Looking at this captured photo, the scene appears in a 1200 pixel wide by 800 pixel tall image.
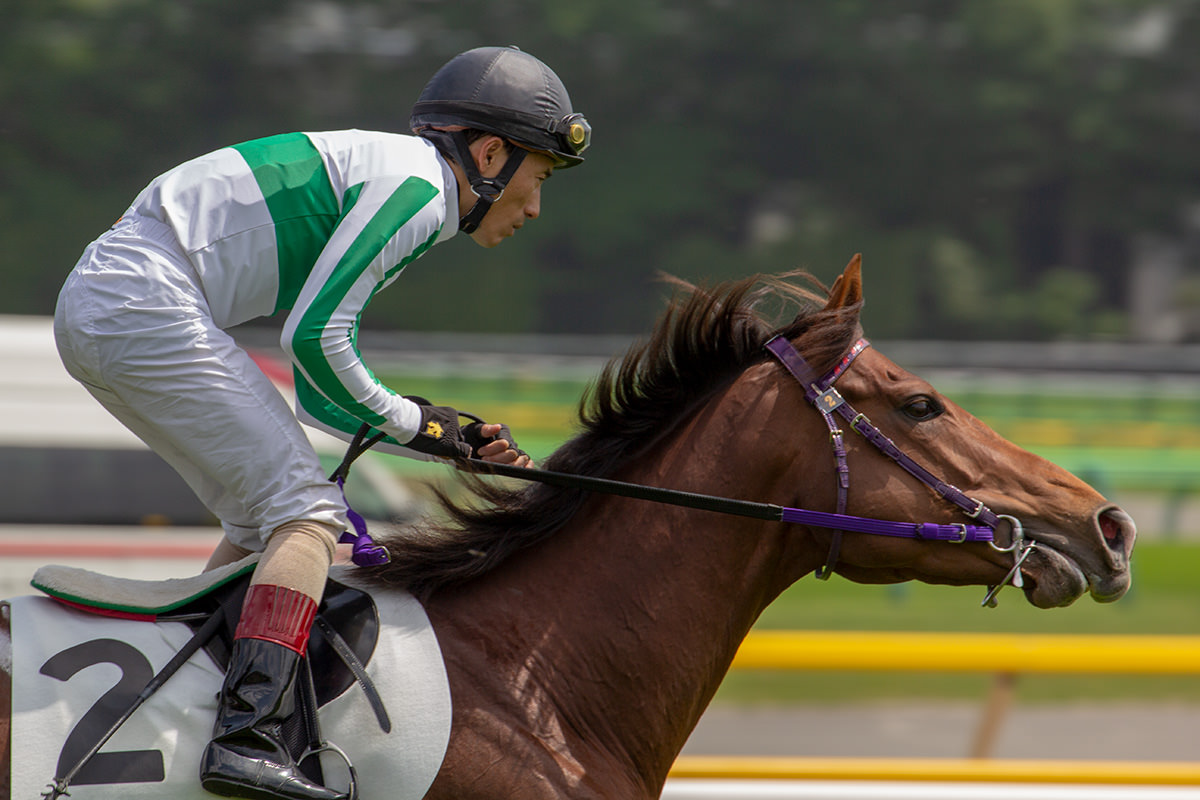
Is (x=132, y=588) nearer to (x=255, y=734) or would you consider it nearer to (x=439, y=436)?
(x=255, y=734)

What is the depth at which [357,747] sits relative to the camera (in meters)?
2.20

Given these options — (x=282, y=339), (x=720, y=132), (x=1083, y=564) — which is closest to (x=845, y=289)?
(x=1083, y=564)

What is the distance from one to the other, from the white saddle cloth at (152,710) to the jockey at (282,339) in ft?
0.25

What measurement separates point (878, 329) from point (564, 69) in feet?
30.6

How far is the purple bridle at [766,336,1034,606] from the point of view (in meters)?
2.47

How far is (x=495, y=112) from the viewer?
8.21 ft

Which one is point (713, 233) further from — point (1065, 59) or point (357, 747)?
point (357, 747)

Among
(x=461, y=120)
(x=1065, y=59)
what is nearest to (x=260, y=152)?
(x=461, y=120)

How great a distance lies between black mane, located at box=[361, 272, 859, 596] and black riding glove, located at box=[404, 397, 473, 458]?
18cm

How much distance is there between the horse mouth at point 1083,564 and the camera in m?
2.47

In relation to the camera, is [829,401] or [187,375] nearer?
[187,375]

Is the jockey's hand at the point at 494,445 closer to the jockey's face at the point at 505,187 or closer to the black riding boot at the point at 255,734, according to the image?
the jockey's face at the point at 505,187

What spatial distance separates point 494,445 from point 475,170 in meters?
0.58

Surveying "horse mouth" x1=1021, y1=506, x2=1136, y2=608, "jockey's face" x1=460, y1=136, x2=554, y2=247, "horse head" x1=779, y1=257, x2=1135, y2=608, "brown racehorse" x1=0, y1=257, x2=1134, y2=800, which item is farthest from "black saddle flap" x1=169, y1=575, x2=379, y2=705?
"horse mouth" x1=1021, y1=506, x2=1136, y2=608
